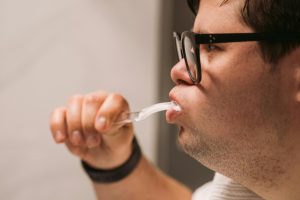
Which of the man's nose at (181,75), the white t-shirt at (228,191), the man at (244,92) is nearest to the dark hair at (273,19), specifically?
the man at (244,92)

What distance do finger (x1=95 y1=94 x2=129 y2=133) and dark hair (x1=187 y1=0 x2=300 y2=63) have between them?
33cm

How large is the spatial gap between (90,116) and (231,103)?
0.31m

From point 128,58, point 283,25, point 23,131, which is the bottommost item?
point 23,131

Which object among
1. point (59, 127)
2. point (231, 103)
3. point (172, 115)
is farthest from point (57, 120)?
point (231, 103)

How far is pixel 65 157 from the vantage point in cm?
122

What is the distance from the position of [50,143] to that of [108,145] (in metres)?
0.26

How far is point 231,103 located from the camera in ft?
2.30

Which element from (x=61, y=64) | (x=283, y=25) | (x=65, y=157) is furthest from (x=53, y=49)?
(x=283, y=25)

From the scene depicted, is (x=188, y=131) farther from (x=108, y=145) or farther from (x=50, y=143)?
(x=50, y=143)

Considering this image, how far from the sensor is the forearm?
1.04 meters

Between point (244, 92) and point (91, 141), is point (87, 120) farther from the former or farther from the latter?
point (244, 92)

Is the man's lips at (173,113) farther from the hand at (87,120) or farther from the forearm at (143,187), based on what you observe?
the forearm at (143,187)

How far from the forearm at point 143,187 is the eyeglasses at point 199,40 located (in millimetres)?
416

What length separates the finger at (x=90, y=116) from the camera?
2.91 ft
